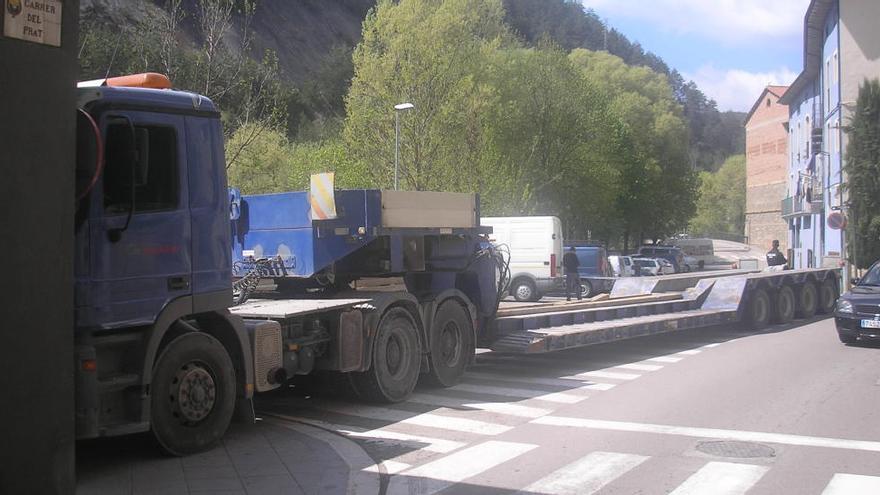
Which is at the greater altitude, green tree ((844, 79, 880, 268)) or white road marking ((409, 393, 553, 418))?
green tree ((844, 79, 880, 268))

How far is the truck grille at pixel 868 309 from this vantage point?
47.4 ft

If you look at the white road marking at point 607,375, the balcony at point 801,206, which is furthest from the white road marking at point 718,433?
the balcony at point 801,206

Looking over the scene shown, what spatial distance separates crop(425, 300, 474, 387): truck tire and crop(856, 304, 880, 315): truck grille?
767 cm

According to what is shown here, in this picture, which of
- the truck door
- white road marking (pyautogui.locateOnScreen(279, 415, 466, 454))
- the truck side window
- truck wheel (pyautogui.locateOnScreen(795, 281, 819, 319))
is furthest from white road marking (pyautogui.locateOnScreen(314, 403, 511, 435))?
truck wheel (pyautogui.locateOnScreen(795, 281, 819, 319))

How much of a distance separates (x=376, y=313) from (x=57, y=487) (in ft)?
17.9

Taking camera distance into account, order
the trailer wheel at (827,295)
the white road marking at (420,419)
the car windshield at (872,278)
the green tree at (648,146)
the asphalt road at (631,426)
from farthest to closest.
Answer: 1. the green tree at (648,146)
2. the trailer wheel at (827,295)
3. the car windshield at (872,278)
4. the white road marking at (420,419)
5. the asphalt road at (631,426)

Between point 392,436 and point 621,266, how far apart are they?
30.2 meters

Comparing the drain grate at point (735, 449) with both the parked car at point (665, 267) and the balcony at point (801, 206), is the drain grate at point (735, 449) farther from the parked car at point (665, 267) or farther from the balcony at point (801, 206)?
the parked car at point (665, 267)

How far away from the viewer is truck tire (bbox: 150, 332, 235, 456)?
6.81 m

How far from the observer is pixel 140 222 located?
6707 millimetres

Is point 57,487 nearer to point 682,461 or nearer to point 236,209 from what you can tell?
point 682,461

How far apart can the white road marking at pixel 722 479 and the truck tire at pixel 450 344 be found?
4366mm

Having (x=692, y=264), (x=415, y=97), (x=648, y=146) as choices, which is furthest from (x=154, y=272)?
(x=692, y=264)

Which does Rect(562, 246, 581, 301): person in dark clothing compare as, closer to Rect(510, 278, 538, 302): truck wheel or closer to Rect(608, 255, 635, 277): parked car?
Rect(510, 278, 538, 302): truck wheel
